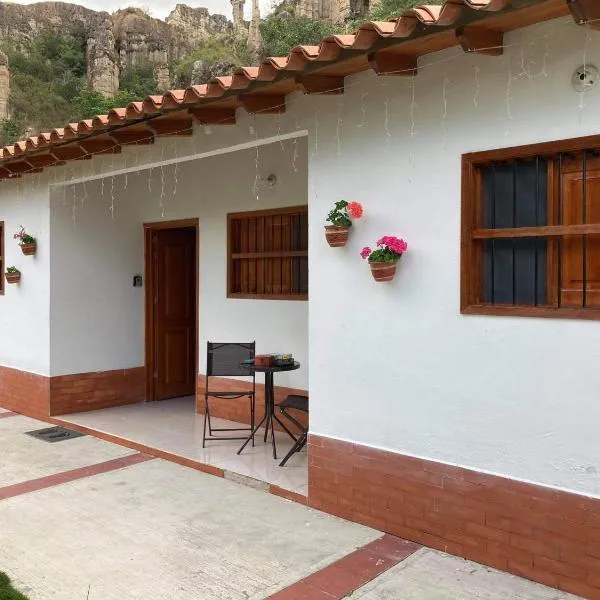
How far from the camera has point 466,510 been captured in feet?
12.3

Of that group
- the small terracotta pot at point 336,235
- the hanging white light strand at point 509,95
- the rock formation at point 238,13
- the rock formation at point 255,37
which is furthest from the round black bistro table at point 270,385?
the rock formation at point 238,13

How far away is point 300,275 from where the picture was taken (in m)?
6.50

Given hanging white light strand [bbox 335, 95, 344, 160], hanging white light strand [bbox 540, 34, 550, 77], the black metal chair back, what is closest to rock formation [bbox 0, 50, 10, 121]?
the black metal chair back

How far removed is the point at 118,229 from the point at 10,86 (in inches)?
1542

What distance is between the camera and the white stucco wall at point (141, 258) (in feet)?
21.6

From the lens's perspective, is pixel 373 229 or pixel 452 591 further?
pixel 373 229

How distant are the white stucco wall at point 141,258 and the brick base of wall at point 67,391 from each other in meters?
0.14

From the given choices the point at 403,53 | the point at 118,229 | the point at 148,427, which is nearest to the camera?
the point at 403,53

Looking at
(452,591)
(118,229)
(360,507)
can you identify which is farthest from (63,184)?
(452,591)

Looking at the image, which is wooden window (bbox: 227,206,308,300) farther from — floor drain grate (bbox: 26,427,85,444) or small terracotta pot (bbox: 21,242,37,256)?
small terracotta pot (bbox: 21,242,37,256)

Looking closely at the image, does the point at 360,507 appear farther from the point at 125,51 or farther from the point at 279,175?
the point at 125,51

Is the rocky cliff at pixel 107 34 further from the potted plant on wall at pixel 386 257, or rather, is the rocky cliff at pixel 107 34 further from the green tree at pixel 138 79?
the potted plant on wall at pixel 386 257

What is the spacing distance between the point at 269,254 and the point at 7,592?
419 cm

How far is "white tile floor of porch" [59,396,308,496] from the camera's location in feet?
17.4
